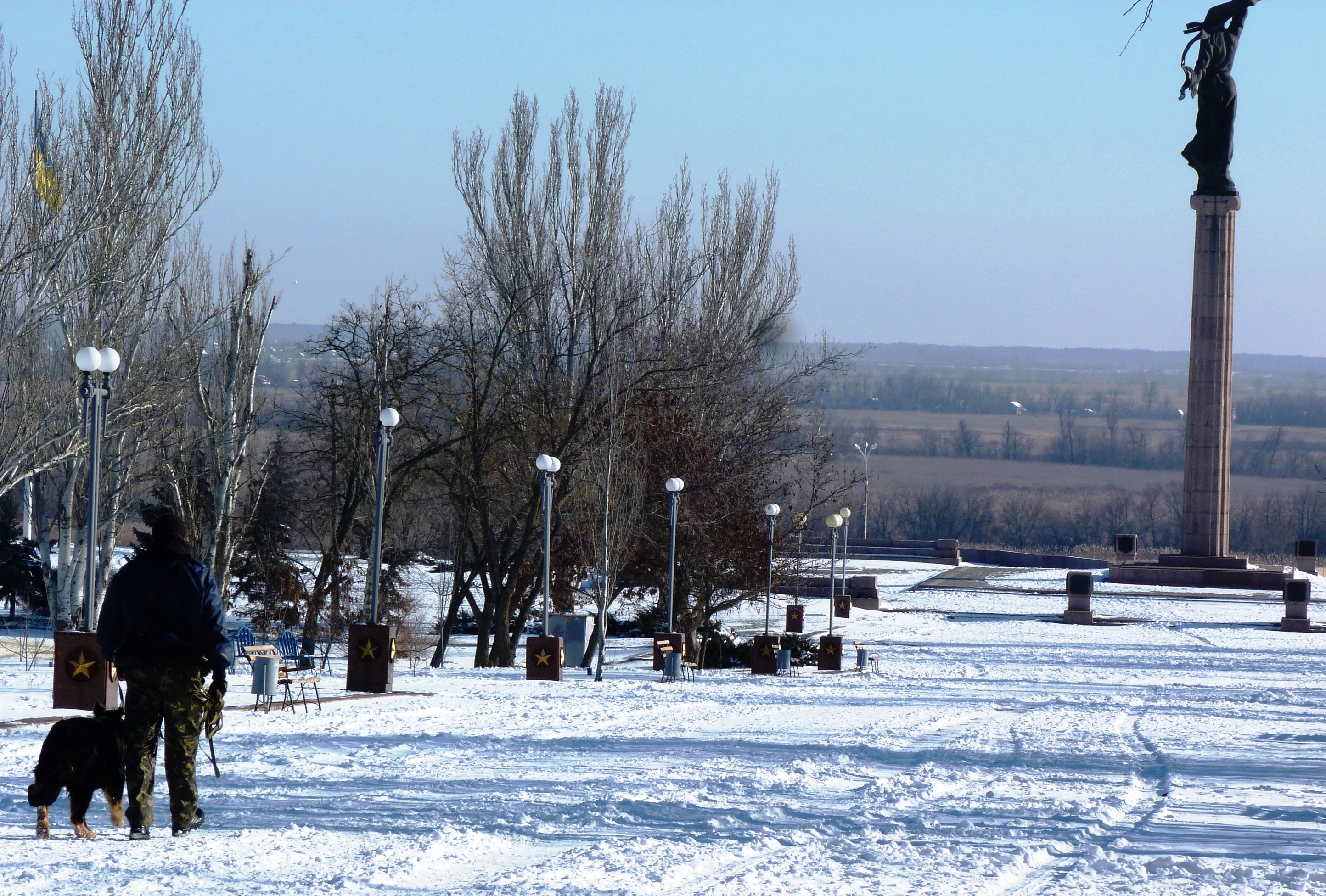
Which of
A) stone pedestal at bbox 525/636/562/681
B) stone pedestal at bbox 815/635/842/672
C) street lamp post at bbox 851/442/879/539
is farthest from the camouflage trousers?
street lamp post at bbox 851/442/879/539

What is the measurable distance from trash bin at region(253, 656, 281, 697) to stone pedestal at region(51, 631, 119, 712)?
1.54 metres

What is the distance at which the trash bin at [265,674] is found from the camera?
530 inches

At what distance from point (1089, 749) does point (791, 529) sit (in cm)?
2301

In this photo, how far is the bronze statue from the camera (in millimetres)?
49000

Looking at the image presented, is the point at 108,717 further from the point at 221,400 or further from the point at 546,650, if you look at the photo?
the point at 221,400

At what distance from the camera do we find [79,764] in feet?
21.3

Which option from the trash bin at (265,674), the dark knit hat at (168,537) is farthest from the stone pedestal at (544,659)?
the dark knit hat at (168,537)

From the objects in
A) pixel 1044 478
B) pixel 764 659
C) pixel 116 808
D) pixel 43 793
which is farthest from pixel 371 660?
pixel 1044 478

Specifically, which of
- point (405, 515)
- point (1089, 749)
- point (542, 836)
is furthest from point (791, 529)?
point (542, 836)

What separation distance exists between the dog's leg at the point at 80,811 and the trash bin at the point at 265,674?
689cm

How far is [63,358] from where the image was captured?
29906mm

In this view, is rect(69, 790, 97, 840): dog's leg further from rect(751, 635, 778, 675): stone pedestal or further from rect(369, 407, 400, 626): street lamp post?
rect(751, 635, 778, 675): stone pedestal

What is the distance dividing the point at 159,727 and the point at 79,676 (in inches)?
244

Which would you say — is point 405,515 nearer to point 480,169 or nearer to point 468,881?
point 480,169
